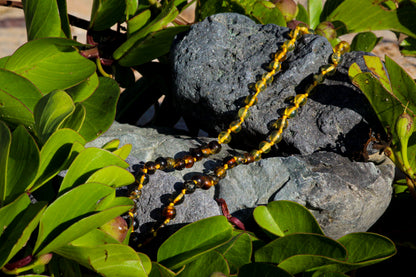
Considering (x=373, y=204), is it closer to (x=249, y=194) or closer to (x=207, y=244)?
(x=249, y=194)

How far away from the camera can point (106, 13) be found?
116cm

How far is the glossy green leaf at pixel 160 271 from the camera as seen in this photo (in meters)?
0.69

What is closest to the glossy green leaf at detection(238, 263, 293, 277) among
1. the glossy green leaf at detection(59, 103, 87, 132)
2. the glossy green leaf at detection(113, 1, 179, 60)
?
the glossy green leaf at detection(59, 103, 87, 132)

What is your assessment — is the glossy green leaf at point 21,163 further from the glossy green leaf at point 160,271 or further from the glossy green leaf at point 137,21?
the glossy green leaf at point 137,21

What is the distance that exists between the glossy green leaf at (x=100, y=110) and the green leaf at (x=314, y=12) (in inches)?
27.7

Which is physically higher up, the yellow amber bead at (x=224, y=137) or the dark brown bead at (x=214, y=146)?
the yellow amber bead at (x=224, y=137)

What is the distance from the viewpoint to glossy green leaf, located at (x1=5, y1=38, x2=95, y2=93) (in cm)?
99

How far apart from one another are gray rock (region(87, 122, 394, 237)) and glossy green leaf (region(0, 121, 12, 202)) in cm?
30

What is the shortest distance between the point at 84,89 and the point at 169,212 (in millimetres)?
339

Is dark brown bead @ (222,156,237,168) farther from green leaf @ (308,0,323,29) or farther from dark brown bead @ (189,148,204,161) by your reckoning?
green leaf @ (308,0,323,29)

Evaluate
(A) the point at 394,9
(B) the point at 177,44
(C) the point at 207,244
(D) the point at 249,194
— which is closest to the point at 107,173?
(C) the point at 207,244

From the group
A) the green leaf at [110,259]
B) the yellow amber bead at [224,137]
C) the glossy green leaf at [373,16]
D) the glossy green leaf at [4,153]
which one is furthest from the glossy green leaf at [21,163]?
the glossy green leaf at [373,16]

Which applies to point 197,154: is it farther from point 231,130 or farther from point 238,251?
point 238,251

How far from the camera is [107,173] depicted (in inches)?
29.5
